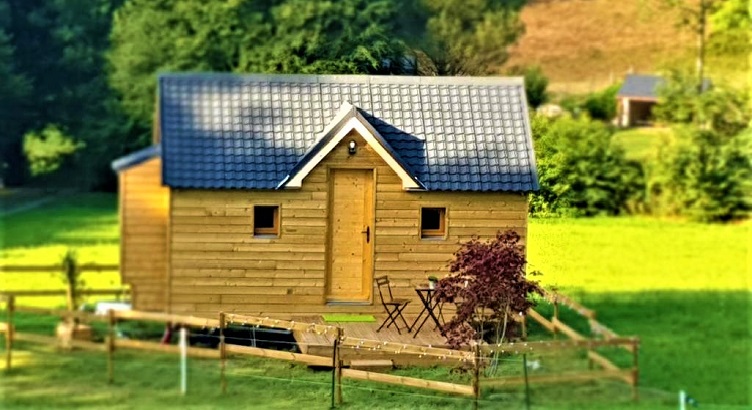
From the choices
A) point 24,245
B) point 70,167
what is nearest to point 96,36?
point 70,167

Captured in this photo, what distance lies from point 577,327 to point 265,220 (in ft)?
4.55

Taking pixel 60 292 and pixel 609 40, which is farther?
pixel 609 40

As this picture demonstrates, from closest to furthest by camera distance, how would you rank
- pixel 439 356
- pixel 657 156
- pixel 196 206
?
1. pixel 196 206
2. pixel 439 356
3. pixel 657 156

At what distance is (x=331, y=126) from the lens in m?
5.62

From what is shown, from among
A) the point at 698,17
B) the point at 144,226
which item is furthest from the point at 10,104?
the point at 698,17

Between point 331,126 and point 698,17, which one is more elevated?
point 698,17

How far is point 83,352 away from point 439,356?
1391 mm

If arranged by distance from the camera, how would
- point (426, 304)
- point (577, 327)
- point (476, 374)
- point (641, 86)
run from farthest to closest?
point (641, 86) → point (577, 327) → point (476, 374) → point (426, 304)

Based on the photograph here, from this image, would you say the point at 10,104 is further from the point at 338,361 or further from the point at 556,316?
the point at 556,316

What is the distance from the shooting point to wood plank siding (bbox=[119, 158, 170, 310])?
5402 mm

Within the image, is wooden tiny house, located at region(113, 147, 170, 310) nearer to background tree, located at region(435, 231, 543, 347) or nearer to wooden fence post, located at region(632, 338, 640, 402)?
background tree, located at region(435, 231, 543, 347)

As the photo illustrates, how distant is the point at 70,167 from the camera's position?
218 inches

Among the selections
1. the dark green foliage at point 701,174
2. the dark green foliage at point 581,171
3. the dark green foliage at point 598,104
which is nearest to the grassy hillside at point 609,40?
the dark green foliage at point 598,104

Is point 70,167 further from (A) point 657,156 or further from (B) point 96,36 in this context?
(A) point 657,156
